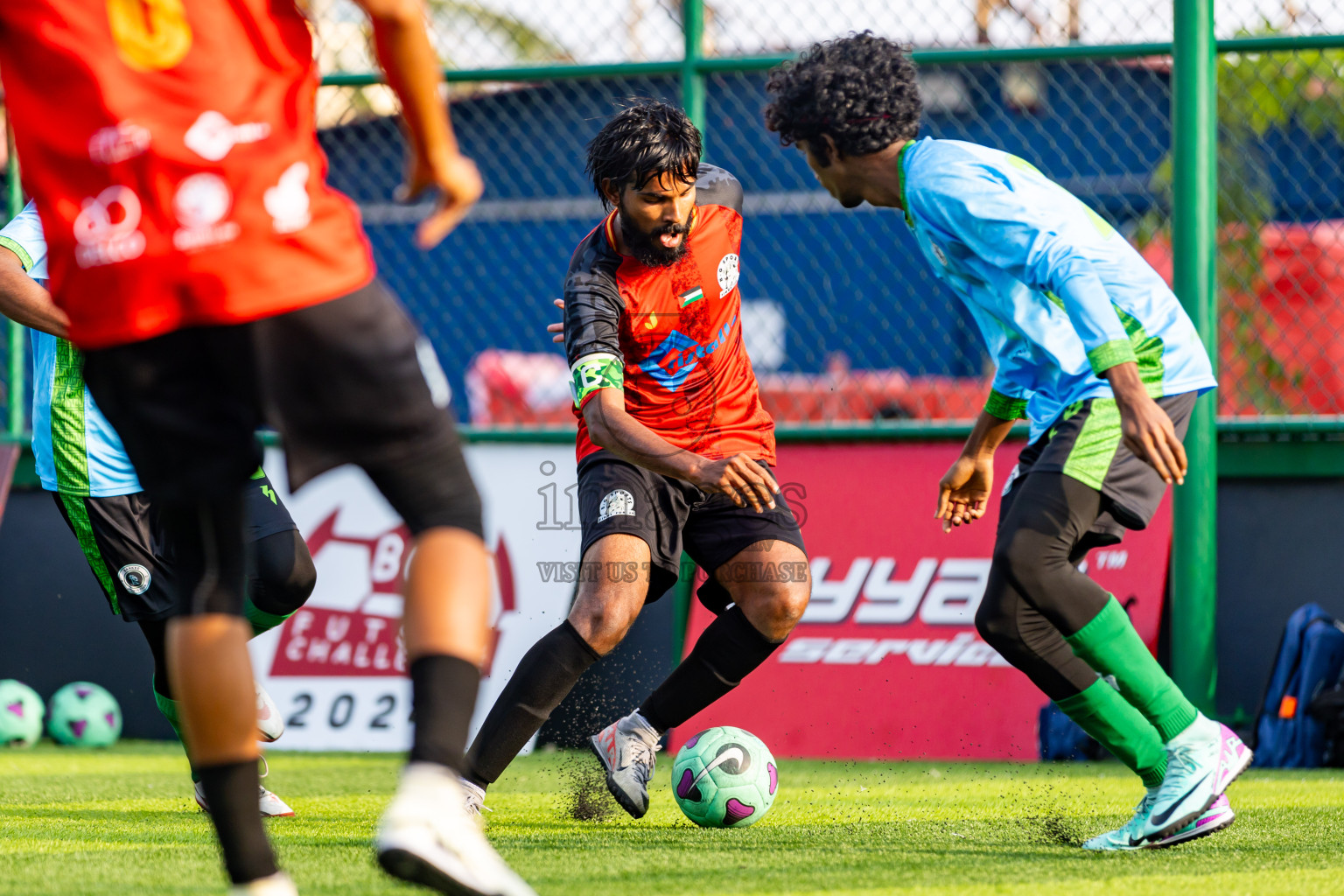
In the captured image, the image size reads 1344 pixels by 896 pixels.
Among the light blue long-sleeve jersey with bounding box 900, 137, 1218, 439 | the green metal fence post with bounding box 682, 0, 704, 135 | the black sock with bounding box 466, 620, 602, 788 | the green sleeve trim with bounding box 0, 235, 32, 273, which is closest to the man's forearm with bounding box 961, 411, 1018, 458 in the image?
the light blue long-sleeve jersey with bounding box 900, 137, 1218, 439

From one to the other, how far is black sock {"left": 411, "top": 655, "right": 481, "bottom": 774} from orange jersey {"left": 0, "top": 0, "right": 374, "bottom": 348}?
21.4 inches

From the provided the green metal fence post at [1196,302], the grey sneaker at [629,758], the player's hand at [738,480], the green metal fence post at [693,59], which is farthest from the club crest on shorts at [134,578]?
the green metal fence post at [1196,302]

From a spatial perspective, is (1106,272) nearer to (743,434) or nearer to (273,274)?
(743,434)

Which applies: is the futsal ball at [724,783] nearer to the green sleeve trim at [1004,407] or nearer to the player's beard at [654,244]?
the green sleeve trim at [1004,407]

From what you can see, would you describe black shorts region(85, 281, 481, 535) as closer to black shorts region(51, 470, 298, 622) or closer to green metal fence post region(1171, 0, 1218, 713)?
black shorts region(51, 470, 298, 622)

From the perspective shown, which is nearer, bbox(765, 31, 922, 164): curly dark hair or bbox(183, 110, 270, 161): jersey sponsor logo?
bbox(183, 110, 270, 161): jersey sponsor logo

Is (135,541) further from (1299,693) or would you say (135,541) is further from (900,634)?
(1299,693)

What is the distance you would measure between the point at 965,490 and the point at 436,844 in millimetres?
2357

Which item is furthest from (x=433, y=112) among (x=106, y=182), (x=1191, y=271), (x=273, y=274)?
(x=1191, y=271)

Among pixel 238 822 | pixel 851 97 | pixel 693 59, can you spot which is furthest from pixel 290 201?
pixel 693 59

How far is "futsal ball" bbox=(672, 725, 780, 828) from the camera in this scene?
148 inches

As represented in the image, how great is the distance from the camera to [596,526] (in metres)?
3.91

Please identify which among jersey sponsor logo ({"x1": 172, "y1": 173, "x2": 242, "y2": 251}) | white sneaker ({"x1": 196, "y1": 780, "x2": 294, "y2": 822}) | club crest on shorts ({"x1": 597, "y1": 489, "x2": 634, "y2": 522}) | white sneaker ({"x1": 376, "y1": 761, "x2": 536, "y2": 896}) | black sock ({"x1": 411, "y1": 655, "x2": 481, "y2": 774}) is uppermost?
jersey sponsor logo ({"x1": 172, "y1": 173, "x2": 242, "y2": 251})

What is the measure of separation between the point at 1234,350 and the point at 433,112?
511 centimetres
